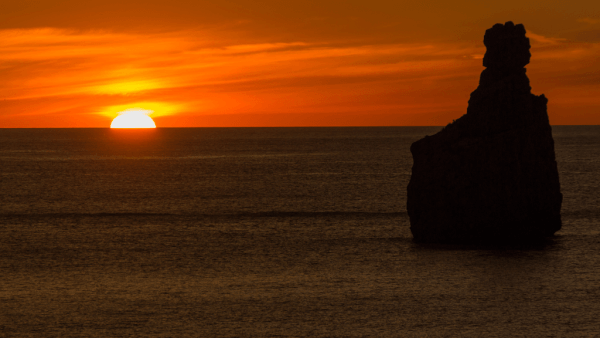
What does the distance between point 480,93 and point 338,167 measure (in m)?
99.8

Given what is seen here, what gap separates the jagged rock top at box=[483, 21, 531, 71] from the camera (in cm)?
5359

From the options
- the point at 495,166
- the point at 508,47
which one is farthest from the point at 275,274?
the point at 508,47

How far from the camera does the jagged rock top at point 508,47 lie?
176ft

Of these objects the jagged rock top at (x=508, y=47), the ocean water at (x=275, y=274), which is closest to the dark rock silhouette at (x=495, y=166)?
the jagged rock top at (x=508, y=47)

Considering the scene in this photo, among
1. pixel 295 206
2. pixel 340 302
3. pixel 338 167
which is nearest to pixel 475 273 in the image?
pixel 340 302

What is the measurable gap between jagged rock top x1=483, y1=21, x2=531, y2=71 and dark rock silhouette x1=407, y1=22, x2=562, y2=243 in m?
0.07

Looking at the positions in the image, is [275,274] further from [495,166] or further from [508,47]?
[508,47]

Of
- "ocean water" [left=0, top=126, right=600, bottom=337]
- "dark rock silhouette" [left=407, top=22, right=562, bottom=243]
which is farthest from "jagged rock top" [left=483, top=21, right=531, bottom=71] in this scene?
"ocean water" [left=0, top=126, right=600, bottom=337]

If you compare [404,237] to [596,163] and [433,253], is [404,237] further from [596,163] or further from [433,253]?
[596,163]

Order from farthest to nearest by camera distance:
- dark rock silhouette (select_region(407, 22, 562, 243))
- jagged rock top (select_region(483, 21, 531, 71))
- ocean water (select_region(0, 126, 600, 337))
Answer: jagged rock top (select_region(483, 21, 531, 71)) → dark rock silhouette (select_region(407, 22, 562, 243)) → ocean water (select_region(0, 126, 600, 337))

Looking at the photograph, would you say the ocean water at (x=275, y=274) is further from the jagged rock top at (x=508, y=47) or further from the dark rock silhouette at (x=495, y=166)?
the jagged rock top at (x=508, y=47)

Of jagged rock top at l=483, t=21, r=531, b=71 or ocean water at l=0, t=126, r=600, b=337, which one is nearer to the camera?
ocean water at l=0, t=126, r=600, b=337

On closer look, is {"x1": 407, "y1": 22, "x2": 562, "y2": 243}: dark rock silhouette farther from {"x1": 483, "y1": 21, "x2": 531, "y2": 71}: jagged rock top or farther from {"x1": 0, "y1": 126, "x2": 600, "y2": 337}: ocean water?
{"x1": 0, "y1": 126, "x2": 600, "y2": 337}: ocean water

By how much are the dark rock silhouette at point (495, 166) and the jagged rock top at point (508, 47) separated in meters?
0.07
